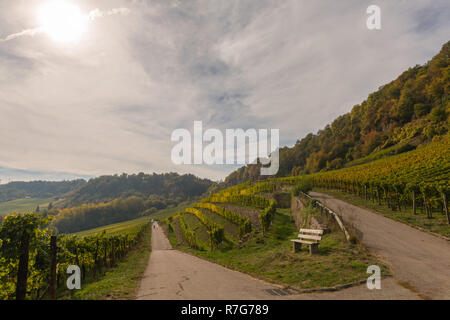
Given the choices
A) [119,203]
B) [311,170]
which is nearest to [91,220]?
[119,203]

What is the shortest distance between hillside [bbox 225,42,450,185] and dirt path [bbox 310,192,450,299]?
5954cm

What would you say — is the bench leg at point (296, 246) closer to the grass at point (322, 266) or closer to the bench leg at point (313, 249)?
the grass at point (322, 266)

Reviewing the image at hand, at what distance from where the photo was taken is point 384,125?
92.9 metres

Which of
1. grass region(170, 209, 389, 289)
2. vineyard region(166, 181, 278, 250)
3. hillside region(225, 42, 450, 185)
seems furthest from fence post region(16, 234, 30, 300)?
hillside region(225, 42, 450, 185)

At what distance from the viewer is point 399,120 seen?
85.7 m

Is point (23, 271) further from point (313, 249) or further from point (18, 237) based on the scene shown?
point (313, 249)

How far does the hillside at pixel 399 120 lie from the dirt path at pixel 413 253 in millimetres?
59544

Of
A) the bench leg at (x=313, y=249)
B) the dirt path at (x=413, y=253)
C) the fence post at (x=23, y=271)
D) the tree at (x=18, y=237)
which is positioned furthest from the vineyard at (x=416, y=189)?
the tree at (x=18, y=237)

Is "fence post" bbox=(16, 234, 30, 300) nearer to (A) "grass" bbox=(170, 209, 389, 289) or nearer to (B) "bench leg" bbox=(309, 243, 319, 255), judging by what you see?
(A) "grass" bbox=(170, 209, 389, 289)

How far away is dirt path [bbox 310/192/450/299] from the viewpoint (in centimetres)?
636

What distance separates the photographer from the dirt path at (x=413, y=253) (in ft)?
20.9

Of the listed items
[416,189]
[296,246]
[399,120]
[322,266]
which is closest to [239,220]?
[296,246]
